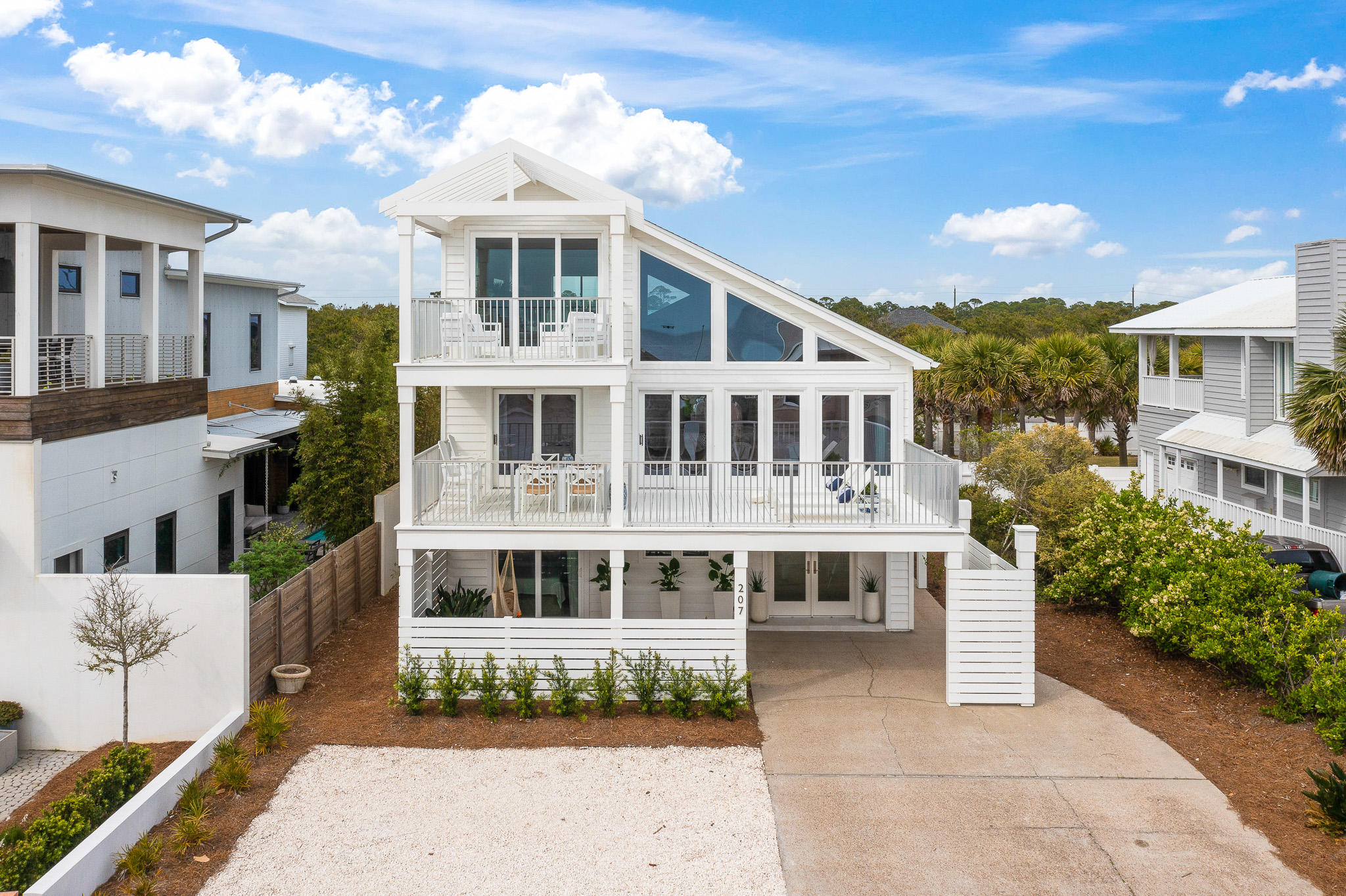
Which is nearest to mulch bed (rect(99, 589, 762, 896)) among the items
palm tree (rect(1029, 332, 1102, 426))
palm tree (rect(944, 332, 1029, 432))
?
palm tree (rect(944, 332, 1029, 432))

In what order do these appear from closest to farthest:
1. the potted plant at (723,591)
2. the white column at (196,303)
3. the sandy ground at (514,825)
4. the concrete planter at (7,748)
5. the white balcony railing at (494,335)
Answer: the sandy ground at (514,825)
the concrete planter at (7,748)
the white balcony railing at (494,335)
the potted plant at (723,591)
the white column at (196,303)

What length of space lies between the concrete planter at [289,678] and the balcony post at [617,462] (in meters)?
4.81

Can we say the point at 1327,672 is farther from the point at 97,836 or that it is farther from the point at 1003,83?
the point at 1003,83

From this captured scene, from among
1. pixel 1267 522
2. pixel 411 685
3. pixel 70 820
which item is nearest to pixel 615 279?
pixel 411 685

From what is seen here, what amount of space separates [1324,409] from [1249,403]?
233 inches

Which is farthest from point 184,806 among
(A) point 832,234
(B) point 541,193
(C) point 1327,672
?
(A) point 832,234

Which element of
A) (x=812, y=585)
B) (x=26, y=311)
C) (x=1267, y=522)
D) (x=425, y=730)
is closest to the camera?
(x=425, y=730)

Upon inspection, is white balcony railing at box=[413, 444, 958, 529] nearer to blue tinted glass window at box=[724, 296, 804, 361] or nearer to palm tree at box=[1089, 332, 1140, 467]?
blue tinted glass window at box=[724, 296, 804, 361]

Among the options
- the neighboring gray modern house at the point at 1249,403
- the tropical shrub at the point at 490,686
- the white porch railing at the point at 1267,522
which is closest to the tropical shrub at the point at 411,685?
the tropical shrub at the point at 490,686

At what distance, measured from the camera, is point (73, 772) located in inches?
460

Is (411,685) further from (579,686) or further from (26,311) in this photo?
(26,311)

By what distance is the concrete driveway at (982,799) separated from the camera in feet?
27.2

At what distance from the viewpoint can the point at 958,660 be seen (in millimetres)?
12711

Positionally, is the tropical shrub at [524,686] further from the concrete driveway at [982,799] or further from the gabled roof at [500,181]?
the gabled roof at [500,181]
